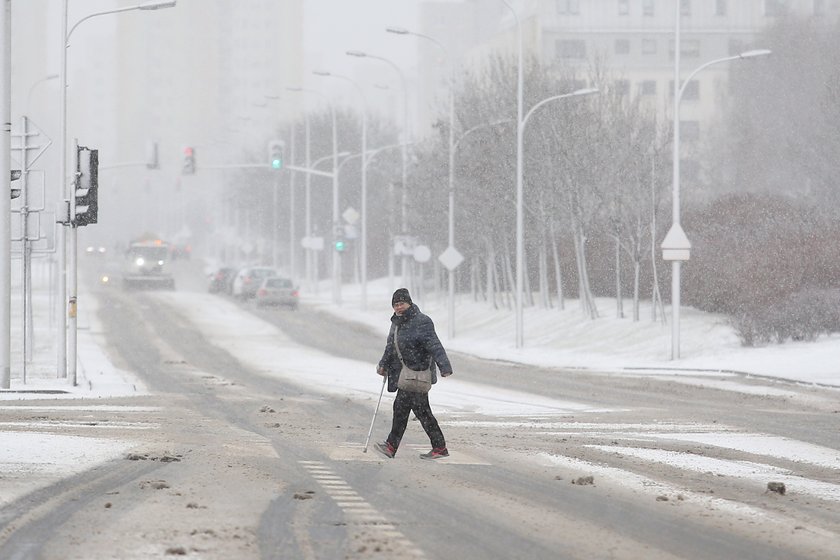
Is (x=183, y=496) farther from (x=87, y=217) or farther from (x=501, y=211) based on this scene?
(x=501, y=211)

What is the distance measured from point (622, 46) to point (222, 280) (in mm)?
40585

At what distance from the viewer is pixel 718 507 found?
11469mm

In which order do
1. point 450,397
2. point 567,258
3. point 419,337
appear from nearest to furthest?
point 419,337
point 450,397
point 567,258

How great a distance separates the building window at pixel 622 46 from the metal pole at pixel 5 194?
8629cm

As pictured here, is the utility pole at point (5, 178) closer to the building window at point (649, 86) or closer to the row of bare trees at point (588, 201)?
the row of bare trees at point (588, 201)

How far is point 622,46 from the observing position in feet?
350

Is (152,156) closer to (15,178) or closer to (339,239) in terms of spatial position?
(339,239)

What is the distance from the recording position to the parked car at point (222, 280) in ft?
254

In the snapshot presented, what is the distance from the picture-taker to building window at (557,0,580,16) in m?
106

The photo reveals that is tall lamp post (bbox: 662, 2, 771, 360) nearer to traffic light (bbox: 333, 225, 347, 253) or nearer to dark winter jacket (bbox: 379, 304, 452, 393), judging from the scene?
dark winter jacket (bbox: 379, 304, 452, 393)

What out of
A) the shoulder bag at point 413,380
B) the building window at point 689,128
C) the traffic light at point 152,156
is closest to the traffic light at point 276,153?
the traffic light at point 152,156

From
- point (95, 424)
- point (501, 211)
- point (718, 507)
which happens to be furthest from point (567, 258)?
point (718, 507)

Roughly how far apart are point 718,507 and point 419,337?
4.14 metres

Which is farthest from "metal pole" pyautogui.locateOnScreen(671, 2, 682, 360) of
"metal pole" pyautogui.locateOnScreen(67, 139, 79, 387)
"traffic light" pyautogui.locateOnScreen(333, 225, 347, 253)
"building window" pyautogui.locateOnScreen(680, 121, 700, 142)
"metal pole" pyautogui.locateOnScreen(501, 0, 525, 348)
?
"building window" pyautogui.locateOnScreen(680, 121, 700, 142)
